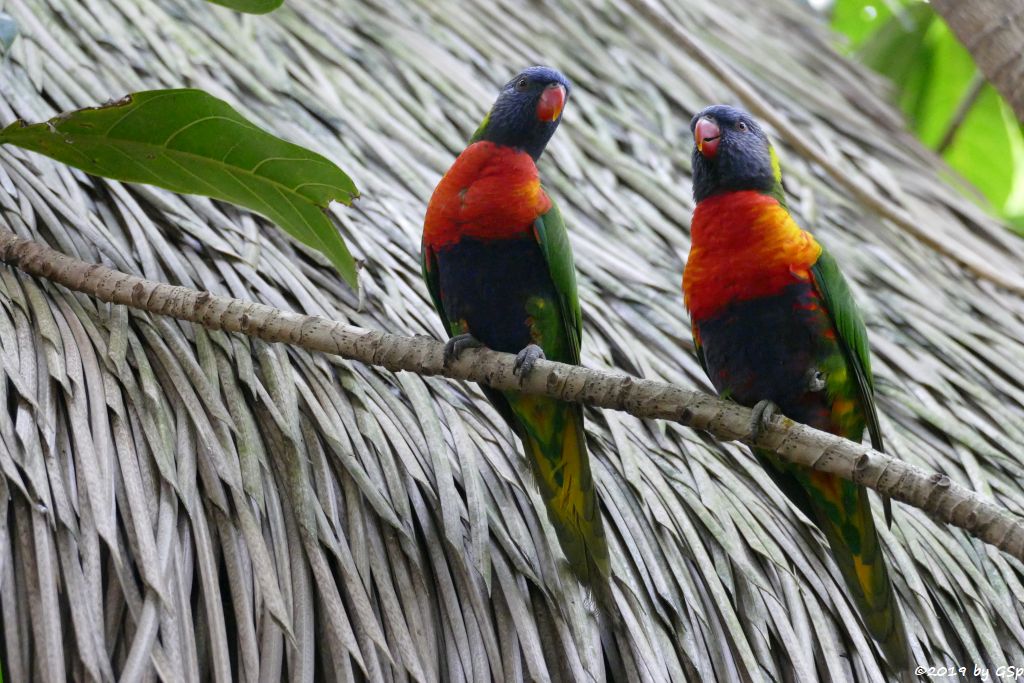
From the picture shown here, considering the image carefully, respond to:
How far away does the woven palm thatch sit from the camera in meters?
1.57

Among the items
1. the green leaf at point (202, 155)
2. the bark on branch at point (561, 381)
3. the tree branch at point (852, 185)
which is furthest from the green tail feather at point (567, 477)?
the tree branch at point (852, 185)

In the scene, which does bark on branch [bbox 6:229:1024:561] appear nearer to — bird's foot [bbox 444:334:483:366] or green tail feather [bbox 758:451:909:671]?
bird's foot [bbox 444:334:483:366]

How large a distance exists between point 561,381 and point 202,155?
0.78 m

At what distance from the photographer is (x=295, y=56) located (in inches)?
115

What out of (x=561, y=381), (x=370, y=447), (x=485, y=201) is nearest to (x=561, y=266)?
(x=485, y=201)

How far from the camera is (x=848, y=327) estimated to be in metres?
1.88

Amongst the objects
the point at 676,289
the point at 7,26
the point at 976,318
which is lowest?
the point at 976,318

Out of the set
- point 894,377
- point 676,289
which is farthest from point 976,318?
point 676,289

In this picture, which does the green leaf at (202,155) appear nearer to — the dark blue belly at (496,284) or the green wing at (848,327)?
the dark blue belly at (496,284)

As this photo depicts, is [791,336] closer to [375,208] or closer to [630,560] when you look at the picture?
[630,560]

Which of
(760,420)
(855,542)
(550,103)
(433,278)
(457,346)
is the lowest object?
(855,542)

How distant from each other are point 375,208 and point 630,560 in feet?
3.61

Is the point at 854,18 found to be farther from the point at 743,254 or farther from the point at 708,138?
the point at 743,254

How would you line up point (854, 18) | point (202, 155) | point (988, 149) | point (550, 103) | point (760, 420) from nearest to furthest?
point (760, 420)
point (202, 155)
point (550, 103)
point (988, 149)
point (854, 18)
